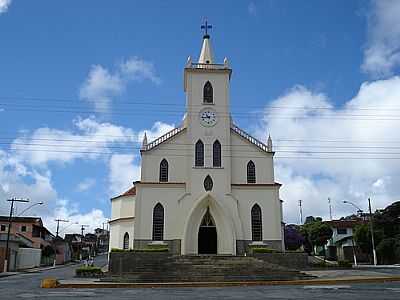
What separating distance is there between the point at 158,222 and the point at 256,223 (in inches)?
315

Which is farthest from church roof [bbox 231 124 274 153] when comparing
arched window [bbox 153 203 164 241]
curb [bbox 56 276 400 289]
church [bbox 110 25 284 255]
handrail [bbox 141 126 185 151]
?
curb [bbox 56 276 400 289]

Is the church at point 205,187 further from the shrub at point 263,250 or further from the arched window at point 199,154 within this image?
the shrub at point 263,250

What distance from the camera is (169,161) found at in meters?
39.1

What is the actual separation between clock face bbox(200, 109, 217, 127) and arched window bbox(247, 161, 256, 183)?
15.4ft

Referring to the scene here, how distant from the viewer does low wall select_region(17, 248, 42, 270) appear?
56819 millimetres

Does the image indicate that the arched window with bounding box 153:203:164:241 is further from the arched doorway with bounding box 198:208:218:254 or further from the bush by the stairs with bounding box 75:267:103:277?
the bush by the stairs with bounding box 75:267:103:277

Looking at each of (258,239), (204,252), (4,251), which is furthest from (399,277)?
(4,251)

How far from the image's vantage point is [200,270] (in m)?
29.9

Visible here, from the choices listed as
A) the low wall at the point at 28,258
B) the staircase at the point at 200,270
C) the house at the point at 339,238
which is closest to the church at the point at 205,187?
the staircase at the point at 200,270

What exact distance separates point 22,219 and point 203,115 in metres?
43.1

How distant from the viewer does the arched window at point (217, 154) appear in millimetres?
38878

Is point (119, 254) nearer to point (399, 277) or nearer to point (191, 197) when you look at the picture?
point (191, 197)

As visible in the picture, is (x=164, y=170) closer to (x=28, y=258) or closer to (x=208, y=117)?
(x=208, y=117)

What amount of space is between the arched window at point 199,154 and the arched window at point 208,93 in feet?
13.1
